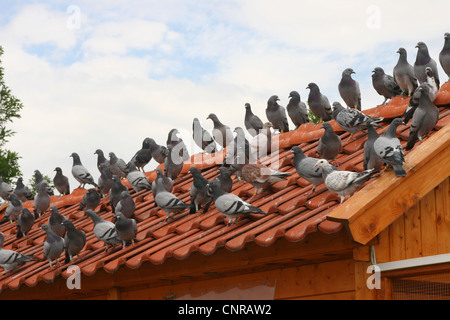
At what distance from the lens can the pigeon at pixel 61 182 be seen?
37.9ft

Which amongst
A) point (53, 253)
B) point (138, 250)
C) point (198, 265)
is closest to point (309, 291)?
point (198, 265)

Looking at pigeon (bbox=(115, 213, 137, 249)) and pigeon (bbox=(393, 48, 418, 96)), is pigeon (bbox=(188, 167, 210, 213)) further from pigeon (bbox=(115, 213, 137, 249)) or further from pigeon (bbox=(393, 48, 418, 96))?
pigeon (bbox=(393, 48, 418, 96))

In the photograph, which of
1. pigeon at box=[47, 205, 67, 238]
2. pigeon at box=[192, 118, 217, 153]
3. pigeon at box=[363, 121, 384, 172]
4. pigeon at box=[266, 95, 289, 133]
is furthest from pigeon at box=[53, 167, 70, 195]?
pigeon at box=[363, 121, 384, 172]

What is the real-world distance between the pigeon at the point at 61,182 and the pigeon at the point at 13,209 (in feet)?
3.29

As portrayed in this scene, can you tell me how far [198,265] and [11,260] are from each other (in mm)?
2978

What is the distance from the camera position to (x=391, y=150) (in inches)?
183

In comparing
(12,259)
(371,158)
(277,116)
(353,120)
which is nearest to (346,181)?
(371,158)

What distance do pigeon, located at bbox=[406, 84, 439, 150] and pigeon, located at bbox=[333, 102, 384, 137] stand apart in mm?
733

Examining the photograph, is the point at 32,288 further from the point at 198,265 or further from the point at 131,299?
the point at 198,265

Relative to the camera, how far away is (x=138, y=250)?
5.94 meters

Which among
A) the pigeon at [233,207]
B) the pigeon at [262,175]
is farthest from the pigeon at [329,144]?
the pigeon at [233,207]

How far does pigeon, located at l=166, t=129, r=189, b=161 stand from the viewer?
9.45 m

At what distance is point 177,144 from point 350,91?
2.62m

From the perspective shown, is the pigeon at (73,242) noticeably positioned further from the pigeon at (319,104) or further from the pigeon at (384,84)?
the pigeon at (384,84)
